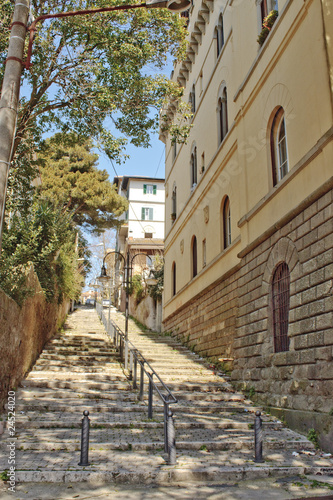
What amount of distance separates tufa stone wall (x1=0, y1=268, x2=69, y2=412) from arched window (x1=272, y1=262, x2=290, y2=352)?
221 inches

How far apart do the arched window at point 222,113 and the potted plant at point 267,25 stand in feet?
13.5

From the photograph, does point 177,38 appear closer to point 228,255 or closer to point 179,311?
point 228,255

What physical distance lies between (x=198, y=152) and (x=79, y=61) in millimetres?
7983

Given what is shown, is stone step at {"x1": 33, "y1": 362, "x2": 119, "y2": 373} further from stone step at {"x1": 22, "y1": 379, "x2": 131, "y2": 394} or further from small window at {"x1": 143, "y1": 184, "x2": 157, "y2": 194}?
small window at {"x1": 143, "y1": 184, "x2": 157, "y2": 194}

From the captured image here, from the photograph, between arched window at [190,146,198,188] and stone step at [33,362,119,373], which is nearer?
stone step at [33,362,119,373]

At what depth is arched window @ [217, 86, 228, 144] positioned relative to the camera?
15.4 m

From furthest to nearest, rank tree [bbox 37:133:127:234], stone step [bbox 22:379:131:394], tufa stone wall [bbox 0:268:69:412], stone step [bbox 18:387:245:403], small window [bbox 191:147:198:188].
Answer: tree [bbox 37:133:127:234] → small window [bbox 191:147:198:188] → stone step [bbox 22:379:131:394] → stone step [bbox 18:387:245:403] → tufa stone wall [bbox 0:268:69:412]

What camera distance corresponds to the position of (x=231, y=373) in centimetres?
1186

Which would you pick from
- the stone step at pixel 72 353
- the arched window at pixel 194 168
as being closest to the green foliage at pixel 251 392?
the stone step at pixel 72 353

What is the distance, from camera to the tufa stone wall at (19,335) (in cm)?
874

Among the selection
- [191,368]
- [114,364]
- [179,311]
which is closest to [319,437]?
[191,368]

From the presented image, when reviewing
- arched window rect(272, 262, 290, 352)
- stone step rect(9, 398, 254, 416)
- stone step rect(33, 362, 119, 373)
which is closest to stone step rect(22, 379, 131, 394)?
stone step rect(9, 398, 254, 416)

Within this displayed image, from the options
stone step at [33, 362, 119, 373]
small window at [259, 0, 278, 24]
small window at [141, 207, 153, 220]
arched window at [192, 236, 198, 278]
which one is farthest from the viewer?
small window at [141, 207, 153, 220]

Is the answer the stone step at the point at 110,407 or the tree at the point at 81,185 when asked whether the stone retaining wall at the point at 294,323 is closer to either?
the stone step at the point at 110,407
